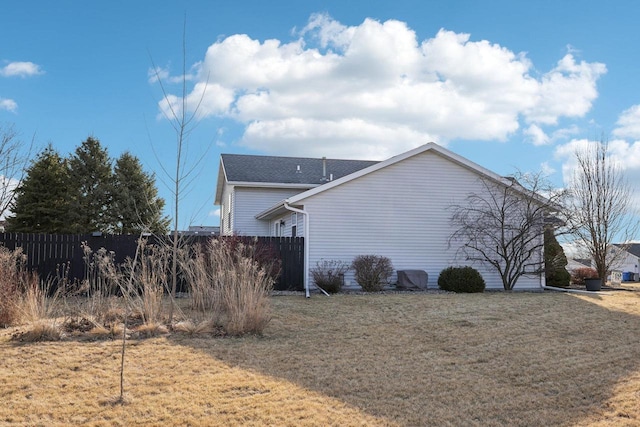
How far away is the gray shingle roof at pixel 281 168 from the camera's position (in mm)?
23469

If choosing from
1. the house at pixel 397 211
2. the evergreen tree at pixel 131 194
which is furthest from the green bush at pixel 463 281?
the evergreen tree at pixel 131 194

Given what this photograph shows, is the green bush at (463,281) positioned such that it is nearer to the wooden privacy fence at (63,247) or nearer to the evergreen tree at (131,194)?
the wooden privacy fence at (63,247)

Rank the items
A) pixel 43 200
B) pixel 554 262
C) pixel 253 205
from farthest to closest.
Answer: pixel 43 200 → pixel 253 205 → pixel 554 262

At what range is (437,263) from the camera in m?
17.8

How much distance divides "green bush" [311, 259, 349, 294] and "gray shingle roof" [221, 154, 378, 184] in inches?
293

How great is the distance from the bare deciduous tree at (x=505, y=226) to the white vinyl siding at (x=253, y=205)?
26.4 feet

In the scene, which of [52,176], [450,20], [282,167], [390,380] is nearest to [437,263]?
[450,20]

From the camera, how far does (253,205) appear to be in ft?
77.0

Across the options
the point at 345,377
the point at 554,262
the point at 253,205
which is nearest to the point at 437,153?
the point at 554,262

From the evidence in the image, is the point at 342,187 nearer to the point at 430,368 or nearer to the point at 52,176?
the point at 430,368

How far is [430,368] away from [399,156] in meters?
11.3

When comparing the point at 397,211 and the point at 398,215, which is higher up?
the point at 397,211

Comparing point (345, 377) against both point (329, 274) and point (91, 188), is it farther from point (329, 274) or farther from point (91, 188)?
point (91, 188)

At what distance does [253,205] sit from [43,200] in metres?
13.3
